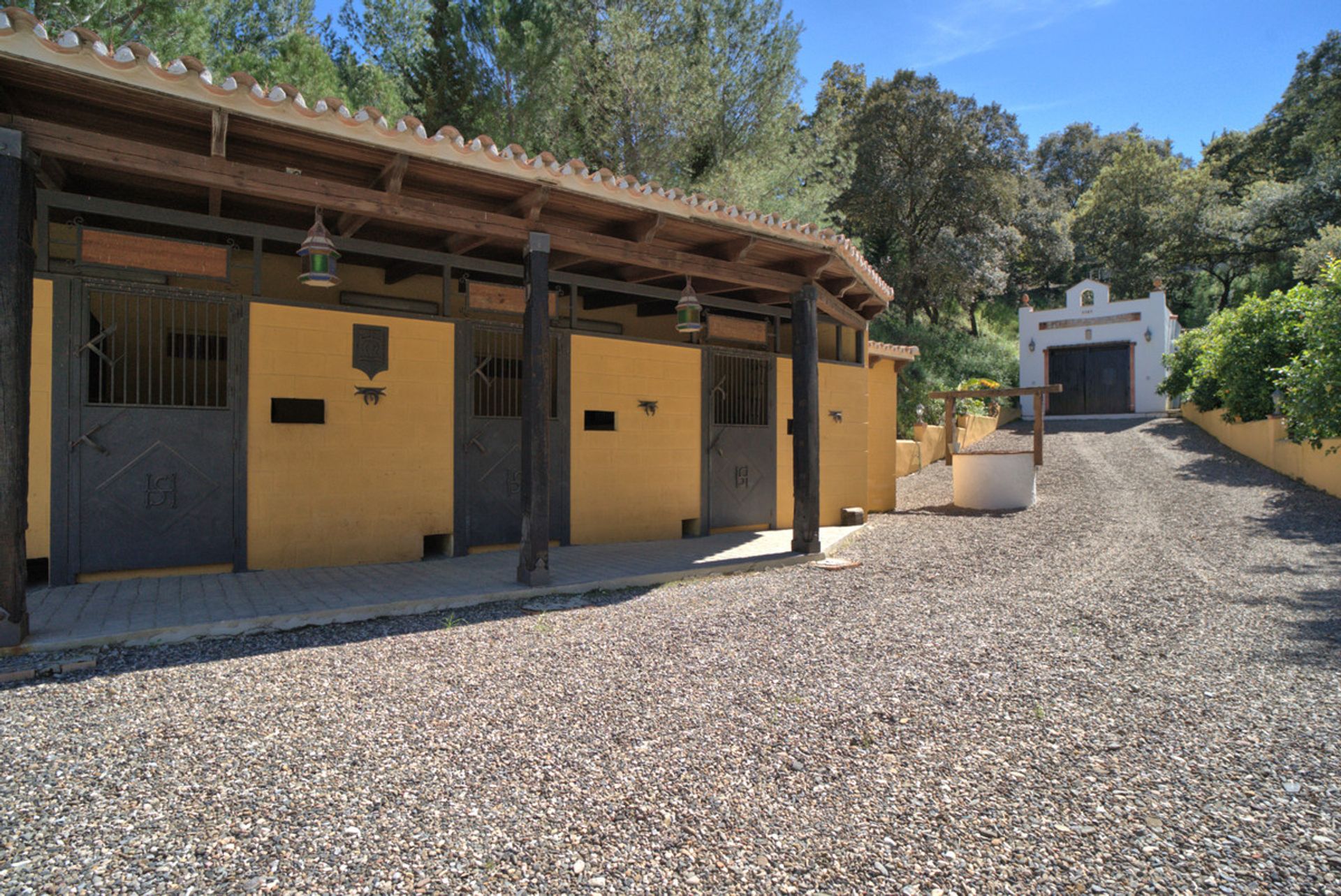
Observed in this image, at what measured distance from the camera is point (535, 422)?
18.4 ft

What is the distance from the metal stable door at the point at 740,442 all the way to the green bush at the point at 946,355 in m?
11.9

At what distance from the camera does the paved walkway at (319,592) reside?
4211 millimetres

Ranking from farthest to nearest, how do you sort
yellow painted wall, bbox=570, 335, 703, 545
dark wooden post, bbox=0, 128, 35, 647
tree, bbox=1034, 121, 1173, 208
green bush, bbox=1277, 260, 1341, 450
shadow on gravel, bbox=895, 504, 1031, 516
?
tree, bbox=1034, 121, 1173, 208
shadow on gravel, bbox=895, 504, 1031, 516
green bush, bbox=1277, 260, 1341, 450
yellow painted wall, bbox=570, 335, 703, 545
dark wooden post, bbox=0, 128, 35, 647

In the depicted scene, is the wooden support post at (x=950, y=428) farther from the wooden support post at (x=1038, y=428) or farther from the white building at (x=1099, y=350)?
the white building at (x=1099, y=350)

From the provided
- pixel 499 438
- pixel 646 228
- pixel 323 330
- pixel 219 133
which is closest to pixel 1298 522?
pixel 646 228

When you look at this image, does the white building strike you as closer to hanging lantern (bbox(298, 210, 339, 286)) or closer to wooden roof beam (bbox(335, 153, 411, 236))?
wooden roof beam (bbox(335, 153, 411, 236))

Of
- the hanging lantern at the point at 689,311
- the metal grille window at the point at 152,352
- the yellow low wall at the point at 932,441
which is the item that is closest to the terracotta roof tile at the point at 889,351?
the yellow low wall at the point at 932,441

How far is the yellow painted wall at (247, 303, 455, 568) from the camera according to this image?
20.0 ft

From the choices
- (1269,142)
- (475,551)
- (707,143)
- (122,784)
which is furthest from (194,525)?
(1269,142)

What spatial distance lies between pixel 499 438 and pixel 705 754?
196 inches

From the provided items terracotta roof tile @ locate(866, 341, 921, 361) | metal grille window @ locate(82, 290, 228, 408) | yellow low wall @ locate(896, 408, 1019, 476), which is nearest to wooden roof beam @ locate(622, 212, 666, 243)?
metal grille window @ locate(82, 290, 228, 408)

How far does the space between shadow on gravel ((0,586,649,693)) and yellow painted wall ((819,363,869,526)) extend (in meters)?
5.05

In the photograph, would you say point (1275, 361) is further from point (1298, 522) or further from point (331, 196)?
point (331, 196)

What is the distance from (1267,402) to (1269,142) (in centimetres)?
2144
